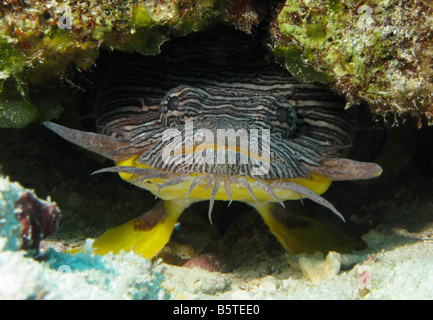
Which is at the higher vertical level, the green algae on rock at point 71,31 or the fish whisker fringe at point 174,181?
the green algae on rock at point 71,31

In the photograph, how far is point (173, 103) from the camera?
3.43 m

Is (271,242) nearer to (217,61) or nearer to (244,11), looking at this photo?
(217,61)

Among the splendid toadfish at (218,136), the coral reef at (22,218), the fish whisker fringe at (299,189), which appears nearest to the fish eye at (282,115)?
the splendid toadfish at (218,136)

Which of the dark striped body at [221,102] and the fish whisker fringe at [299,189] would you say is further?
the dark striped body at [221,102]

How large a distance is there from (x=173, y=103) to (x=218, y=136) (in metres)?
0.89

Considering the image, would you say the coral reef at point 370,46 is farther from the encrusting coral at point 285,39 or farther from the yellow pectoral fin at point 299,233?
the yellow pectoral fin at point 299,233

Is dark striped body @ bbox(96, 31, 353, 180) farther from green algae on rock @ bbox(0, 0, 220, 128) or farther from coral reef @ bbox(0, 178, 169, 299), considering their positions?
coral reef @ bbox(0, 178, 169, 299)

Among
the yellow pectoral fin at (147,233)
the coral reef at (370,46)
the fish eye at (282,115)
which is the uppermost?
the coral reef at (370,46)

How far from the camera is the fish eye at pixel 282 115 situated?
3.38 m

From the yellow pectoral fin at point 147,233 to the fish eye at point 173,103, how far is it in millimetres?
1009

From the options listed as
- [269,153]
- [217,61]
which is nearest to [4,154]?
[217,61]

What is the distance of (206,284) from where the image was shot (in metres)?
2.96

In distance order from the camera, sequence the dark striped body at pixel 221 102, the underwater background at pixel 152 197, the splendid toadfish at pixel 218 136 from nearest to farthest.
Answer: the underwater background at pixel 152 197 < the splendid toadfish at pixel 218 136 < the dark striped body at pixel 221 102
